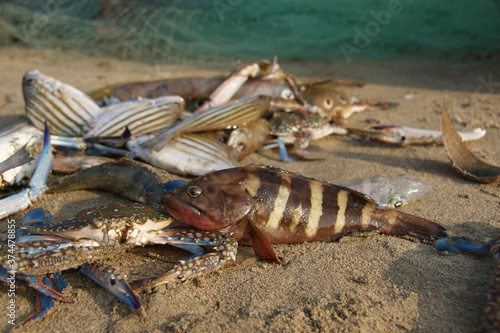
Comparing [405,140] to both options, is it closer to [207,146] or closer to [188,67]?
[207,146]

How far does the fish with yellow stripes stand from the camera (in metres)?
2.42

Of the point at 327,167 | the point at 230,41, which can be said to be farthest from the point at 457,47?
the point at 327,167

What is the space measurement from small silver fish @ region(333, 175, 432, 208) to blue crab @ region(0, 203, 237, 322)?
1.30m

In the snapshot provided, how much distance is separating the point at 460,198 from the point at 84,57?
7483 millimetres

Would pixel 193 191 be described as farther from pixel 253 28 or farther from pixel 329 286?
pixel 253 28

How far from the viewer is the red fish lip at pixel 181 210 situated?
2.40m

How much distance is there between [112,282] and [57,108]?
2497 mm

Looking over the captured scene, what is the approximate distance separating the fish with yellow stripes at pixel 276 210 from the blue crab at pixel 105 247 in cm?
12

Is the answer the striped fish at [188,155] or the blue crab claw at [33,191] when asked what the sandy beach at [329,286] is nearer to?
the blue crab claw at [33,191]

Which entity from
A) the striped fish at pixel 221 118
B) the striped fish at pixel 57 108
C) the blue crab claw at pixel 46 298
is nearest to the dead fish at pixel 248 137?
the striped fish at pixel 221 118

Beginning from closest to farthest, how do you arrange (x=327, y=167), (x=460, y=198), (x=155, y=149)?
(x=460, y=198), (x=155, y=149), (x=327, y=167)

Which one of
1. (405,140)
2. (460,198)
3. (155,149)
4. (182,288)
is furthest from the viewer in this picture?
(405,140)

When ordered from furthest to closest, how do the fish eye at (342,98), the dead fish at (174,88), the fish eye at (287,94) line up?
the fish eye at (342,98) < the fish eye at (287,94) < the dead fish at (174,88)

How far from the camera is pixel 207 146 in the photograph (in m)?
3.73
